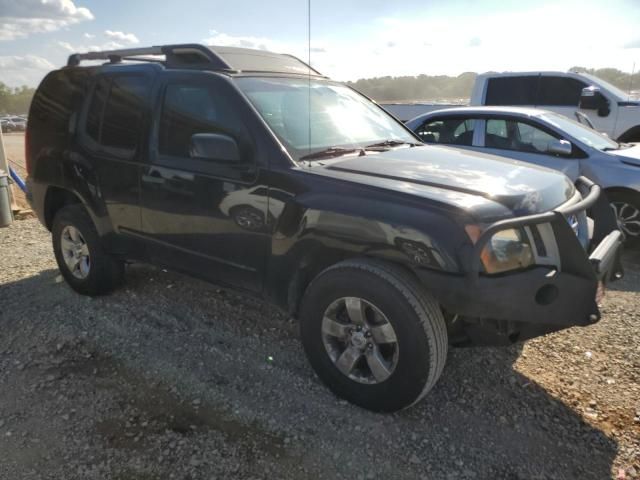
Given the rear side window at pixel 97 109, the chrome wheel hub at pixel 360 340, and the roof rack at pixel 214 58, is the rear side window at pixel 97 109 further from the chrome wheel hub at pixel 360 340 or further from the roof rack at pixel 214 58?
the chrome wheel hub at pixel 360 340

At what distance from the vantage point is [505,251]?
8.30ft

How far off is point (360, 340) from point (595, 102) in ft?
26.5

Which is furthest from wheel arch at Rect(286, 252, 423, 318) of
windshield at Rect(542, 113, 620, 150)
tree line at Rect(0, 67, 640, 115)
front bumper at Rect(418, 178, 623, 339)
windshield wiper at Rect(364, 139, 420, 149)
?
tree line at Rect(0, 67, 640, 115)

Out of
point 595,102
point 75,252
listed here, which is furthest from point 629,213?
point 75,252

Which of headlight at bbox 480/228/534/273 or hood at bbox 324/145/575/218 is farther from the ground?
hood at bbox 324/145/575/218

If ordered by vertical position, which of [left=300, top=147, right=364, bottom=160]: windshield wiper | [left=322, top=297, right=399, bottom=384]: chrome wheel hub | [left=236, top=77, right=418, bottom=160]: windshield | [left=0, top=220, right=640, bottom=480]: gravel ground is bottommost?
[left=0, top=220, right=640, bottom=480]: gravel ground

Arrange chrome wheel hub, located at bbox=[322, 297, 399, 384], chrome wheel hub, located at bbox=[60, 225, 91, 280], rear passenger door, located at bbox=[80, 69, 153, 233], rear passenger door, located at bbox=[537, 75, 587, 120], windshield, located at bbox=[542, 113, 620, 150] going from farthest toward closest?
rear passenger door, located at bbox=[537, 75, 587, 120] < windshield, located at bbox=[542, 113, 620, 150] < chrome wheel hub, located at bbox=[60, 225, 91, 280] < rear passenger door, located at bbox=[80, 69, 153, 233] < chrome wheel hub, located at bbox=[322, 297, 399, 384]

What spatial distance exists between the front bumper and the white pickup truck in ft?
22.5

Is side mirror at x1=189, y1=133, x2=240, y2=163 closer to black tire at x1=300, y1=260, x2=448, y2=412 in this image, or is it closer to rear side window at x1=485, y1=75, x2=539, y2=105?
black tire at x1=300, y1=260, x2=448, y2=412

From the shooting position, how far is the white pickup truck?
28.9 feet

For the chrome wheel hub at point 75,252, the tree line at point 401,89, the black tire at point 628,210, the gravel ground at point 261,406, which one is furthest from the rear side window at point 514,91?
the tree line at point 401,89

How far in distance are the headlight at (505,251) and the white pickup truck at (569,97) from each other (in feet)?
22.8

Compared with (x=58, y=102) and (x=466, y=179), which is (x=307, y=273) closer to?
(x=466, y=179)

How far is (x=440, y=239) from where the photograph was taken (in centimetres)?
247
